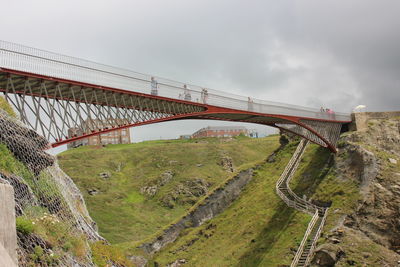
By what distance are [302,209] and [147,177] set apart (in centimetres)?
4811

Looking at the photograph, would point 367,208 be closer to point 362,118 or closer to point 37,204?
point 362,118

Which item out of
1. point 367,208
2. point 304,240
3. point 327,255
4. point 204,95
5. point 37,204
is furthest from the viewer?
point 367,208

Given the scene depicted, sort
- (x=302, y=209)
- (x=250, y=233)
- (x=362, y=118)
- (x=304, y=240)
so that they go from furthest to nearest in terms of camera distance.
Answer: (x=362, y=118) < (x=250, y=233) < (x=302, y=209) < (x=304, y=240)

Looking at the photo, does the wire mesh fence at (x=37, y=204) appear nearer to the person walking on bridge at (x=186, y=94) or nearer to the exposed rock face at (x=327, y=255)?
the person walking on bridge at (x=186, y=94)

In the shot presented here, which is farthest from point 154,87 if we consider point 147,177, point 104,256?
point 147,177

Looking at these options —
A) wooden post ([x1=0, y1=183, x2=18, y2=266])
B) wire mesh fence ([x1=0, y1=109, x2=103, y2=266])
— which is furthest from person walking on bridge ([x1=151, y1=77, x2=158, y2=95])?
wooden post ([x1=0, y1=183, x2=18, y2=266])

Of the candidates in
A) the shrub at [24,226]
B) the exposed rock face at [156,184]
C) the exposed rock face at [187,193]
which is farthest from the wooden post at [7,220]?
the exposed rock face at [156,184]

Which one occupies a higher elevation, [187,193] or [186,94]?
[186,94]

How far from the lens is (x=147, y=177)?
85.9 meters

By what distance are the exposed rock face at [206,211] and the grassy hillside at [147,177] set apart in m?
2.39

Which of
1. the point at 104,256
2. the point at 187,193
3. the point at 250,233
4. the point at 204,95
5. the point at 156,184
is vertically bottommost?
the point at 187,193

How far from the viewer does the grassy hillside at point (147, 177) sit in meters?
67.7

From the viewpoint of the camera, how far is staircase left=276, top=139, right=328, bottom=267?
3597 centimetres

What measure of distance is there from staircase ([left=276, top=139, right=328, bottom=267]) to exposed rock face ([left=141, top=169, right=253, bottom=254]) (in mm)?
6993
